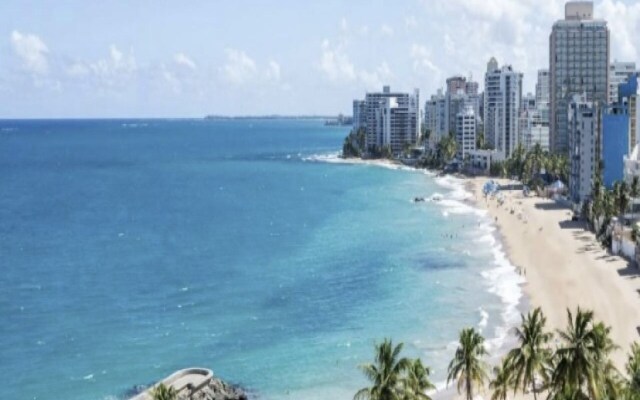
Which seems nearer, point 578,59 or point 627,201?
point 627,201

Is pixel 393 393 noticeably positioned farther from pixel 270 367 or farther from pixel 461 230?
pixel 461 230

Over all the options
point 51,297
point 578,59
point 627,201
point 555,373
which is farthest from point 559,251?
point 578,59

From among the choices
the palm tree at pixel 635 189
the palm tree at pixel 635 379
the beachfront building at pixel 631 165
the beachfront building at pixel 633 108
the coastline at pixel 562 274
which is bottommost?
the coastline at pixel 562 274

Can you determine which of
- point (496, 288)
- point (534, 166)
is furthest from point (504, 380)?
point (534, 166)

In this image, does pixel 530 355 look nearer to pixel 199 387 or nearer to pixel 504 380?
pixel 504 380

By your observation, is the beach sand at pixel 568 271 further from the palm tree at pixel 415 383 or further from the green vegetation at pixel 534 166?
the green vegetation at pixel 534 166

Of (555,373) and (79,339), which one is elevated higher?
(555,373)

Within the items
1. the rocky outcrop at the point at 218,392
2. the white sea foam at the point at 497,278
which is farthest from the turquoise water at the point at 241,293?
the rocky outcrop at the point at 218,392
